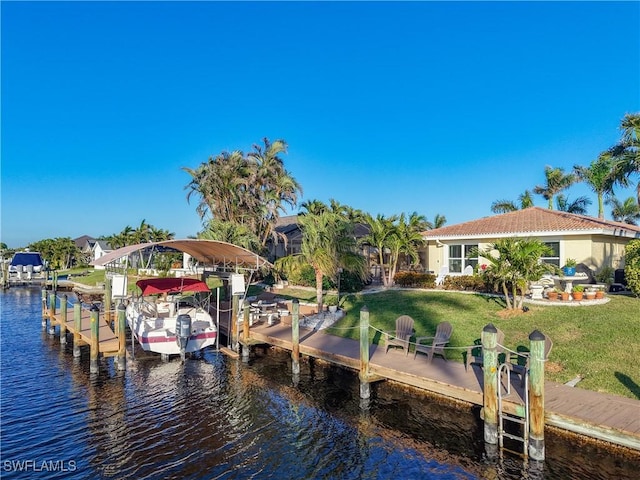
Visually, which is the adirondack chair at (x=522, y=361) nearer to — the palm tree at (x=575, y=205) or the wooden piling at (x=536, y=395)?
the wooden piling at (x=536, y=395)

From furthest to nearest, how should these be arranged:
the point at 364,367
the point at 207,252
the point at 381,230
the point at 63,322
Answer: the point at 381,230 → the point at 63,322 → the point at 207,252 → the point at 364,367

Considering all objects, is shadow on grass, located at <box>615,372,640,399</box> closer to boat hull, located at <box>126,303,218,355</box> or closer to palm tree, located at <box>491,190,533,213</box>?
boat hull, located at <box>126,303,218,355</box>

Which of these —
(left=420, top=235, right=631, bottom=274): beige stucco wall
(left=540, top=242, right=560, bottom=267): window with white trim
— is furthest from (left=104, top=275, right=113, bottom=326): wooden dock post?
(left=540, top=242, right=560, bottom=267): window with white trim

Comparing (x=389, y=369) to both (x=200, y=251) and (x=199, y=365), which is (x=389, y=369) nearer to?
(x=199, y=365)

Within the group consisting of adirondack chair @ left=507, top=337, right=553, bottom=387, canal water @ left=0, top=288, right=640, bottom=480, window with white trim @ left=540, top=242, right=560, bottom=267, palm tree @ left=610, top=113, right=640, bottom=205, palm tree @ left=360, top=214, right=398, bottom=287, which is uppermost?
palm tree @ left=610, top=113, right=640, bottom=205

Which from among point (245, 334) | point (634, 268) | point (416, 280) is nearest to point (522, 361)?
point (634, 268)

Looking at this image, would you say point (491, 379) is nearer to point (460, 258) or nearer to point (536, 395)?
point (536, 395)
